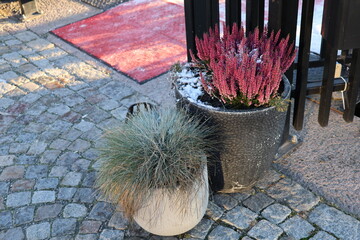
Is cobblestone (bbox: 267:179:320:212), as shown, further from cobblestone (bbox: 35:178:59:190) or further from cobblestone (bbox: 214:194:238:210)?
cobblestone (bbox: 35:178:59:190)

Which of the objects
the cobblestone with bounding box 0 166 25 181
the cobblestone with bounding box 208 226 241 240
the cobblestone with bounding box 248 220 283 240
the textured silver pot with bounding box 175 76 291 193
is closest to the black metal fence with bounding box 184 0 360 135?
the textured silver pot with bounding box 175 76 291 193

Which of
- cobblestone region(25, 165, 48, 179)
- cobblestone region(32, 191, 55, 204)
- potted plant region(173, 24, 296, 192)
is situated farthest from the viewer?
cobblestone region(25, 165, 48, 179)

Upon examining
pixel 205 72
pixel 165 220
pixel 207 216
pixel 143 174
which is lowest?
pixel 207 216

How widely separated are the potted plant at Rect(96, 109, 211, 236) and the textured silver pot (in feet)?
0.37

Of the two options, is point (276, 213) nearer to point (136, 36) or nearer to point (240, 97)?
point (240, 97)

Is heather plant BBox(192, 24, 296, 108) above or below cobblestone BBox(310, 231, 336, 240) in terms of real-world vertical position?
above

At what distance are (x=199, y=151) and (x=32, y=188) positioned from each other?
1502 millimetres

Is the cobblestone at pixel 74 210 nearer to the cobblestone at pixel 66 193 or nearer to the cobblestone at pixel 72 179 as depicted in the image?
the cobblestone at pixel 66 193

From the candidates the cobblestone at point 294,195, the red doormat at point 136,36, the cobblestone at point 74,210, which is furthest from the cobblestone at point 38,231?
the red doormat at point 136,36

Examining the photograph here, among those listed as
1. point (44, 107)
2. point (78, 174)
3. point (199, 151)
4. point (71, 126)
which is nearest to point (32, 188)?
point (78, 174)

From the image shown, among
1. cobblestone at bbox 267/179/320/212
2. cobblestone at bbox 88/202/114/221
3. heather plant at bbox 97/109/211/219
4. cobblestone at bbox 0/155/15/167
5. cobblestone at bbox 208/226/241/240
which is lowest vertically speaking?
cobblestone at bbox 208/226/241/240

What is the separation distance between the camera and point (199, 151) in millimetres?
2902

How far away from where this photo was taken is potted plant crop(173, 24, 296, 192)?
2.90m

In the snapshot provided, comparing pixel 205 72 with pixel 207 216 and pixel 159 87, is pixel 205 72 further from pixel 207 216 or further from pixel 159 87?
pixel 159 87
